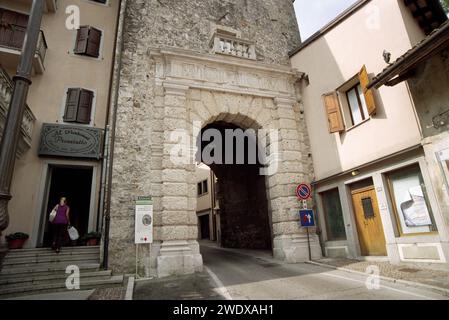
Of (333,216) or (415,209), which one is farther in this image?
(333,216)

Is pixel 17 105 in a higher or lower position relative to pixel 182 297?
higher

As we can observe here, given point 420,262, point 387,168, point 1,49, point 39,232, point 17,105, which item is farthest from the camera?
point 1,49

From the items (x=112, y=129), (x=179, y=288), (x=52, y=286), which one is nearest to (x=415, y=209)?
(x=179, y=288)

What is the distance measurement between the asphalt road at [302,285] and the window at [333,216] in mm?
2039

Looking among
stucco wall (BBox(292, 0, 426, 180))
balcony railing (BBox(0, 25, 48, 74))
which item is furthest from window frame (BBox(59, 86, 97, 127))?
stucco wall (BBox(292, 0, 426, 180))

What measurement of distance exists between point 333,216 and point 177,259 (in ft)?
18.7

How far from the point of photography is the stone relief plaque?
27.4 feet

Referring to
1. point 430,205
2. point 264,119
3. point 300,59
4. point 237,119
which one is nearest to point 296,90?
point 300,59

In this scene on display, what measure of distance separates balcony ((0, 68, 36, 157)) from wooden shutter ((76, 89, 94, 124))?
1.34 metres

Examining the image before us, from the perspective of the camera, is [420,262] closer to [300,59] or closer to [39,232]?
[300,59]

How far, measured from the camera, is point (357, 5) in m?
8.62

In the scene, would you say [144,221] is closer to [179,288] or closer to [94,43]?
[179,288]

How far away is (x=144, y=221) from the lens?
7.18 metres
